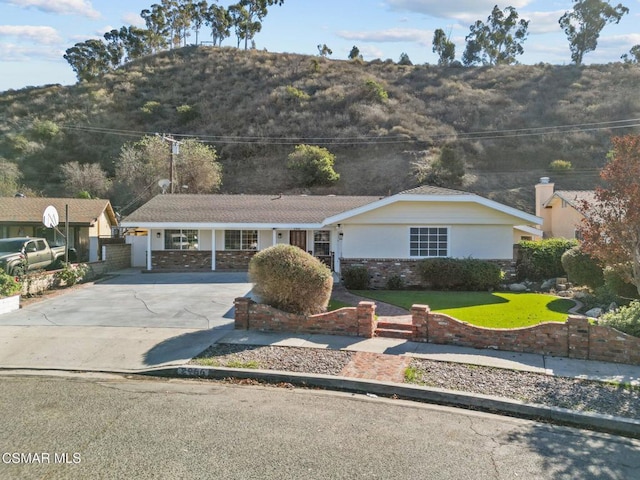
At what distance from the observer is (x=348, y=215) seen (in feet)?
62.8

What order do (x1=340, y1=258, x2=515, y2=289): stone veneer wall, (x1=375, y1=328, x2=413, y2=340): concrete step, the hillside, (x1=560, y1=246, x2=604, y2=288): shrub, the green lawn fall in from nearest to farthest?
(x1=375, y1=328, x2=413, y2=340): concrete step, the green lawn, (x1=560, y1=246, x2=604, y2=288): shrub, (x1=340, y1=258, x2=515, y2=289): stone veneer wall, the hillside

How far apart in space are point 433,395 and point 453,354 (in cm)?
209

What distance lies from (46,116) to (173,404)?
5872cm

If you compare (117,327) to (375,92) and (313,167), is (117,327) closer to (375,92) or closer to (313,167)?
(313,167)

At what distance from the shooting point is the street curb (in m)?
6.31

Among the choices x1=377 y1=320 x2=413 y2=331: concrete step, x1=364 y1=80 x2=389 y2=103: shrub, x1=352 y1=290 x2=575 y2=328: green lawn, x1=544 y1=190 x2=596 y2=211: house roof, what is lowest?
x1=352 y1=290 x2=575 y2=328: green lawn

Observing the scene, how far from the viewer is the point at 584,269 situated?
15664 mm

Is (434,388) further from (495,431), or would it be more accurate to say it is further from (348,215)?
(348,215)

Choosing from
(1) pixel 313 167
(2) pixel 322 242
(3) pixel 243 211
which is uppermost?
(1) pixel 313 167

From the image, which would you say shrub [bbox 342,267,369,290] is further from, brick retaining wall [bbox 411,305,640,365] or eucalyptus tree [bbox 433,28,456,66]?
eucalyptus tree [bbox 433,28,456,66]

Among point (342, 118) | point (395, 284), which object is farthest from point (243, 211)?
point (342, 118)

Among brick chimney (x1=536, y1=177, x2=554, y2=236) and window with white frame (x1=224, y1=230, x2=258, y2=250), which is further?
brick chimney (x1=536, y1=177, x2=554, y2=236)

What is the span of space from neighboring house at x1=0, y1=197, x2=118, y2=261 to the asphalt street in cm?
1970

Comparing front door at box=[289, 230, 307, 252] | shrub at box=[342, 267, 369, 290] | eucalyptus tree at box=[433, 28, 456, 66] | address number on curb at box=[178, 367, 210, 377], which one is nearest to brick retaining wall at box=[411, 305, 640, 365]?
address number on curb at box=[178, 367, 210, 377]
